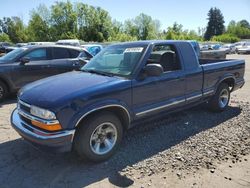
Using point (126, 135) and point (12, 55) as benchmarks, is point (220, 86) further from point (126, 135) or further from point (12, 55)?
point (12, 55)

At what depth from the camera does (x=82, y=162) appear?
3.85m

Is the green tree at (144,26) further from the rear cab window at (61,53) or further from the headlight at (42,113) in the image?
the headlight at (42,113)

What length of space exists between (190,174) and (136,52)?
7.21ft

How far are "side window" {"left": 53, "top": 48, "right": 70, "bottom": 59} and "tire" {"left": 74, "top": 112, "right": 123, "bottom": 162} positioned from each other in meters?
5.39

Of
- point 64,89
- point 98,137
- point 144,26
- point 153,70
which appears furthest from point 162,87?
point 144,26

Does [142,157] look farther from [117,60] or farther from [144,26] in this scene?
[144,26]

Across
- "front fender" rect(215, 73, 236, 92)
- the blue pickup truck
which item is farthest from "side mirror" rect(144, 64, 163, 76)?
"front fender" rect(215, 73, 236, 92)

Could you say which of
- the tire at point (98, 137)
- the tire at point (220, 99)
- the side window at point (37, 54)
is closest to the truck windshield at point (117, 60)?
the tire at point (98, 137)

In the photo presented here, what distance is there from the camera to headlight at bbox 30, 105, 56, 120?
3.25 metres

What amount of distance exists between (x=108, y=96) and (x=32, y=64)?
512cm

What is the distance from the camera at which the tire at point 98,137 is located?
3.53 m

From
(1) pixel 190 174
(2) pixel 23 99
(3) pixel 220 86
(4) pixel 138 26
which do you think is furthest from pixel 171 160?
(4) pixel 138 26

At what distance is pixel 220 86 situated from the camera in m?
6.07

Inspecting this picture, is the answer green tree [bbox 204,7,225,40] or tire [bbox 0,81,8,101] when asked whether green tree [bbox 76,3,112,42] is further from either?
green tree [bbox 204,7,225,40]
